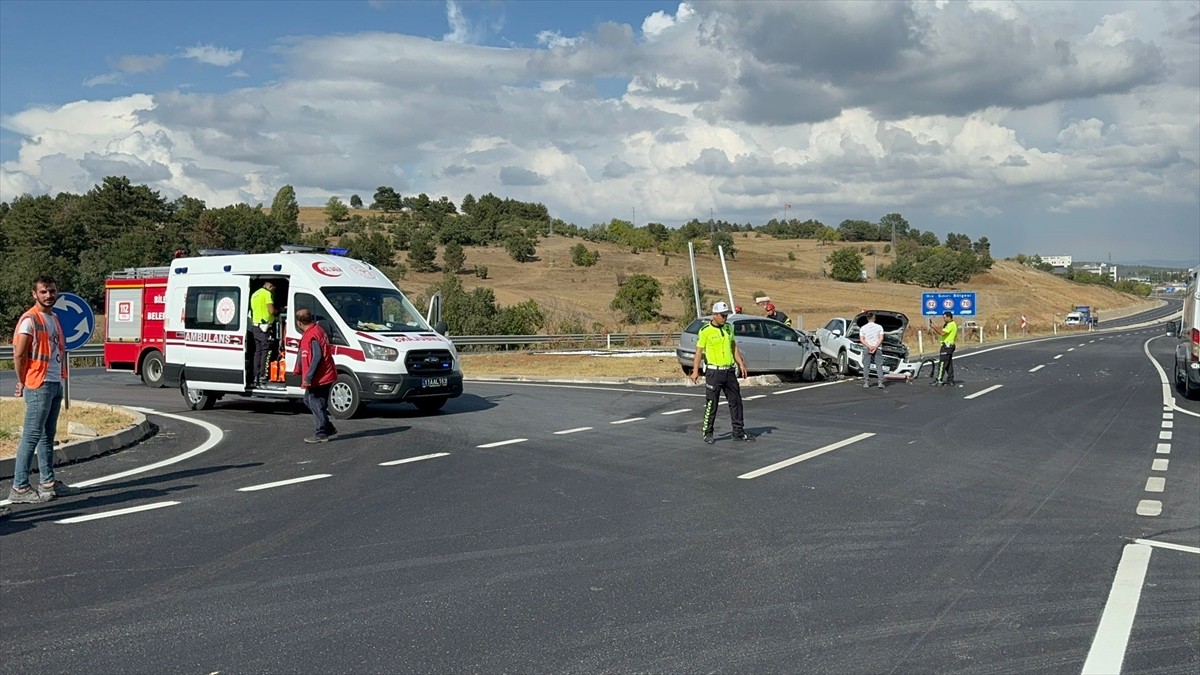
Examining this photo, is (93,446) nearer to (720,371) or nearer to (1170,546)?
(720,371)

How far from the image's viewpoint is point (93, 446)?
11617 millimetres

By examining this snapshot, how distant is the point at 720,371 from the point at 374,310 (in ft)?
19.1

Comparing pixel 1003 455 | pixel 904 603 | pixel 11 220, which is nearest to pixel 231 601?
pixel 904 603

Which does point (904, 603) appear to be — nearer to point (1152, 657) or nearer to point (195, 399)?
point (1152, 657)

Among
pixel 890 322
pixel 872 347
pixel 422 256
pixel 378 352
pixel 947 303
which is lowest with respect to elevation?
pixel 872 347

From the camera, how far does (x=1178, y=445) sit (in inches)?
550

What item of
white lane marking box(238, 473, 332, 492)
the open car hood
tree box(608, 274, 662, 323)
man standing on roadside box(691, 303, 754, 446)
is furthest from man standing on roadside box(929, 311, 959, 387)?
tree box(608, 274, 662, 323)

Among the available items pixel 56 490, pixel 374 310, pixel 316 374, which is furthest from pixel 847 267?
pixel 56 490

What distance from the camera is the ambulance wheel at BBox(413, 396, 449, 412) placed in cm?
1679

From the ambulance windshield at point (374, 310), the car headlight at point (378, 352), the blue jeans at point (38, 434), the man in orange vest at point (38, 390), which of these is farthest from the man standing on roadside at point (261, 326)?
the blue jeans at point (38, 434)

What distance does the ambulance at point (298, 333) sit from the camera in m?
15.6

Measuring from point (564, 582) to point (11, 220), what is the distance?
2969 inches

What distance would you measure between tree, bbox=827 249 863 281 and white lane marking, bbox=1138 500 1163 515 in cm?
11445

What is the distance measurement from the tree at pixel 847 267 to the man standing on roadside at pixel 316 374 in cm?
11292
